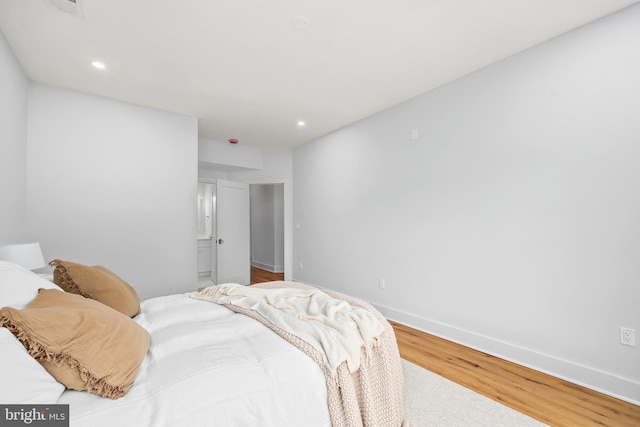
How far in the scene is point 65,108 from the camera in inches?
130

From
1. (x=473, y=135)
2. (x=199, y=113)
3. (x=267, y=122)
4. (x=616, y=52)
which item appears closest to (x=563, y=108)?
(x=616, y=52)

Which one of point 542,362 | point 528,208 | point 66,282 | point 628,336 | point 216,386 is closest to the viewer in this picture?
point 216,386

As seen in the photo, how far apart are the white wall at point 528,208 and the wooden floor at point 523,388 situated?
14 centimetres

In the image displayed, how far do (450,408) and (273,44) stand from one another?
10.1 ft

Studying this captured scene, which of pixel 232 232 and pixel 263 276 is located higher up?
pixel 232 232

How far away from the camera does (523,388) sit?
2184 millimetres

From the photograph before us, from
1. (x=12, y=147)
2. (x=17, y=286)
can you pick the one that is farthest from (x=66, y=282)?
(x=12, y=147)

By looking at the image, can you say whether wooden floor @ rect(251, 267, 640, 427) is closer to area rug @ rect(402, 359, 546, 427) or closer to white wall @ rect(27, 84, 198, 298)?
area rug @ rect(402, 359, 546, 427)

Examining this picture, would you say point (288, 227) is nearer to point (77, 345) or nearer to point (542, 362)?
point (542, 362)

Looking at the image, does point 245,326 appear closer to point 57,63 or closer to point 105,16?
point 105,16

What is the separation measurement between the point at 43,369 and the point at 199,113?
370cm

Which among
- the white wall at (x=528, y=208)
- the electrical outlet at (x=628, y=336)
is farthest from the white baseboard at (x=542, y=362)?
the electrical outlet at (x=628, y=336)

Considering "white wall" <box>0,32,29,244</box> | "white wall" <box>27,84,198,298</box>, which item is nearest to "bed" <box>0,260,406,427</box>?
"white wall" <box>0,32,29,244</box>

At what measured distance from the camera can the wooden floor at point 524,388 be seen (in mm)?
1873
